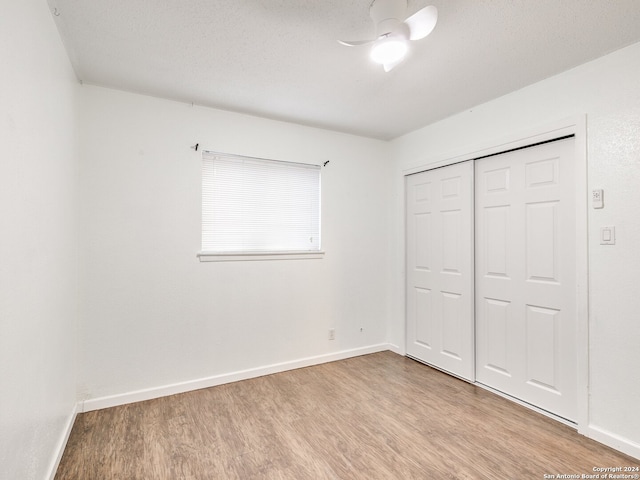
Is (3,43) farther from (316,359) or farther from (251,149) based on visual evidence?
(316,359)

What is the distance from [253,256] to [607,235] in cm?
270

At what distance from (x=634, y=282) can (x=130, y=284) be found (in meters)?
3.50

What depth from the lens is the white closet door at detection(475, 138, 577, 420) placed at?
2.33 metres

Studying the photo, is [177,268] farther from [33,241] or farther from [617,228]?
[617,228]

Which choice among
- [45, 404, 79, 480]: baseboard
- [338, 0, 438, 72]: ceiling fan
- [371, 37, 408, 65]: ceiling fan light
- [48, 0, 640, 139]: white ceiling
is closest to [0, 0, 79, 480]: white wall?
[45, 404, 79, 480]: baseboard

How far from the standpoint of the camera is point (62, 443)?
6.41 feet

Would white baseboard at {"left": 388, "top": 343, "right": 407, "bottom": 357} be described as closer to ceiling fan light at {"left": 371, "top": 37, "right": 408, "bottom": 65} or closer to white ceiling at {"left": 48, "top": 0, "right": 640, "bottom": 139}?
white ceiling at {"left": 48, "top": 0, "right": 640, "bottom": 139}

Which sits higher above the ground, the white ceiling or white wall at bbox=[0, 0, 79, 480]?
the white ceiling

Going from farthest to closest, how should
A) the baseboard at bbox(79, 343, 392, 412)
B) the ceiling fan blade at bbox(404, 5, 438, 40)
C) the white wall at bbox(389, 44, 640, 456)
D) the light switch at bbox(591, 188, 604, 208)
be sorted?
the baseboard at bbox(79, 343, 392, 412)
the light switch at bbox(591, 188, 604, 208)
the white wall at bbox(389, 44, 640, 456)
the ceiling fan blade at bbox(404, 5, 438, 40)

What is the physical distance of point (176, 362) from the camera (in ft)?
9.06


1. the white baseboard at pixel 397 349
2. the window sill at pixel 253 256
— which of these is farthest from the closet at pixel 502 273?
the window sill at pixel 253 256

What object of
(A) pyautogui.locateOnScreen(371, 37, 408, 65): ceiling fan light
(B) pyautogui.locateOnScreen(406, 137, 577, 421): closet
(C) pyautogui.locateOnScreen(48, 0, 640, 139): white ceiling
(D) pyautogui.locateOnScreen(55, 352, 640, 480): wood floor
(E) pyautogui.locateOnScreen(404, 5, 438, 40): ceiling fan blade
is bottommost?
(D) pyautogui.locateOnScreen(55, 352, 640, 480): wood floor

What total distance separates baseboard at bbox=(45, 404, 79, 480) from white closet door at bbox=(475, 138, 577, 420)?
10.2 feet

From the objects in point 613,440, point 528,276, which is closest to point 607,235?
point 528,276
